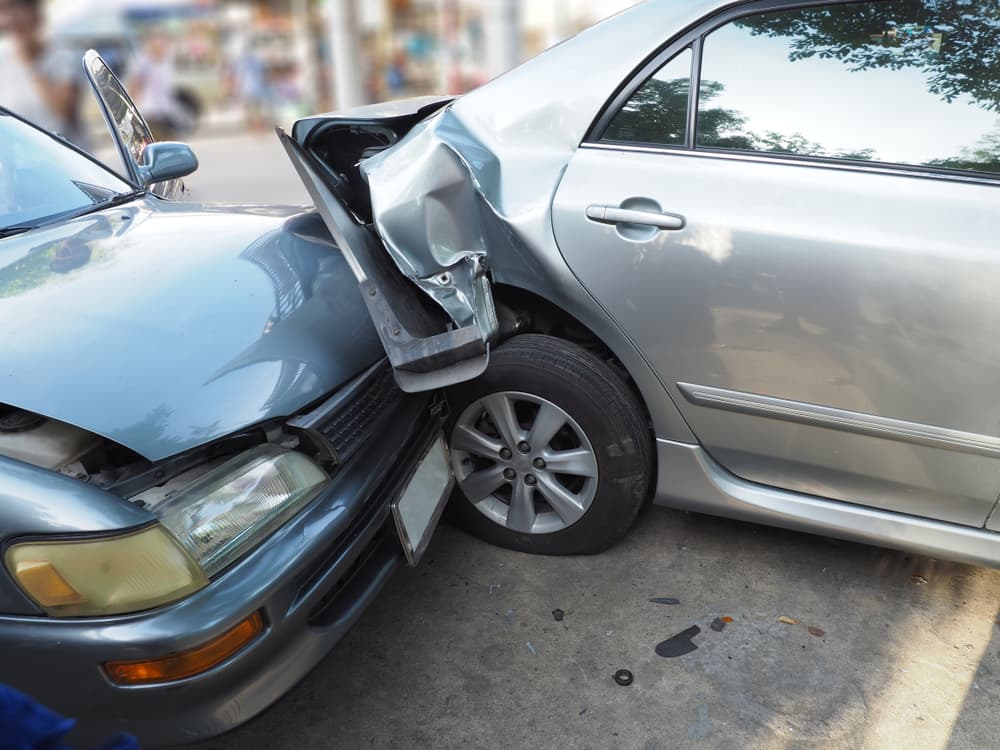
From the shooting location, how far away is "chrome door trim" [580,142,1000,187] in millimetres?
1826

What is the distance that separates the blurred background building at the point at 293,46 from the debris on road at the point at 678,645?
1230 centimetres

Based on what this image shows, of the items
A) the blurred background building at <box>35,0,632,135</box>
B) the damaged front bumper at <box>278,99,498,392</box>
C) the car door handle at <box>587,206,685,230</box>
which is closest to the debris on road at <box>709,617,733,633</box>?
the damaged front bumper at <box>278,99,498,392</box>

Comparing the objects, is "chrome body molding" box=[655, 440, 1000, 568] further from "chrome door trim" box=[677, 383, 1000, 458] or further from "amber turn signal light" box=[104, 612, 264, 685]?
"amber turn signal light" box=[104, 612, 264, 685]

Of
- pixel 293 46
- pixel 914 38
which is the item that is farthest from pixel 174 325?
pixel 293 46

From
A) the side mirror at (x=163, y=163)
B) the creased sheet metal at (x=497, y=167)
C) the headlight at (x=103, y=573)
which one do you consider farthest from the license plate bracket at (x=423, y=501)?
the side mirror at (x=163, y=163)

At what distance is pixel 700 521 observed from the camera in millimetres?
2631

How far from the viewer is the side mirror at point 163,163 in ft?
9.22

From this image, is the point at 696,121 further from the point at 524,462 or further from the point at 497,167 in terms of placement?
the point at 524,462

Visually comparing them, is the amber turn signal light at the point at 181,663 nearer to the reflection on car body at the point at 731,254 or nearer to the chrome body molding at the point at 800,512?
the reflection on car body at the point at 731,254

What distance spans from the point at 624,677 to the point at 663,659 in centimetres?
13

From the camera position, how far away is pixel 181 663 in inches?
57.2

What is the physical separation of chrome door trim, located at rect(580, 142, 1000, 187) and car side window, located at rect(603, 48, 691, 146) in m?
0.02

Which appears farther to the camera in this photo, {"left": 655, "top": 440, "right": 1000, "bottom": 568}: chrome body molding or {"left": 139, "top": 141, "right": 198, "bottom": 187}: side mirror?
{"left": 139, "top": 141, "right": 198, "bottom": 187}: side mirror

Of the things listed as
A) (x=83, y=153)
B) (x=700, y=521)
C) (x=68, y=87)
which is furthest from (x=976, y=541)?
(x=68, y=87)
